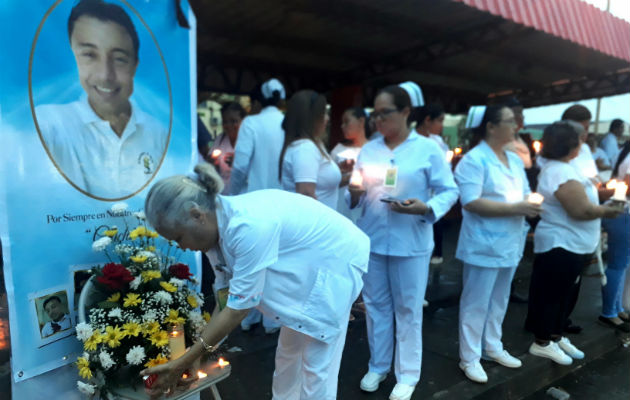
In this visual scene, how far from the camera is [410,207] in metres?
2.55

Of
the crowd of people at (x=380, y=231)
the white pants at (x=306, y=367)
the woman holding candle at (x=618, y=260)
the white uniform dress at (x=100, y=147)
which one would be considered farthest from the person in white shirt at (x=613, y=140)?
the white uniform dress at (x=100, y=147)

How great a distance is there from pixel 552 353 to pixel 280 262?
2795 millimetres

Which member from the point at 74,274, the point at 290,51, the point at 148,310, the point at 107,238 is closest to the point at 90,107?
the point at 107,238

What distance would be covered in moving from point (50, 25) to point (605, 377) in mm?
4308

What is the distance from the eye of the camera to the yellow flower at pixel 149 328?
5.97ft

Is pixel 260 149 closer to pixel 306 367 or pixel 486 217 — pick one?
pixel 486 217

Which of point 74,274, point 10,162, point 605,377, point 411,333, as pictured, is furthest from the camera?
point 605,377

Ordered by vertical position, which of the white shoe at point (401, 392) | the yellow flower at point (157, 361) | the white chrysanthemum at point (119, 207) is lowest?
the white shoe at point (401, 392)

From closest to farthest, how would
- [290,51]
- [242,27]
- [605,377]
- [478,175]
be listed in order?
[478,175]
[605,377]
[242,27]
[290,51]

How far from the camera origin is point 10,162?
1708 mm

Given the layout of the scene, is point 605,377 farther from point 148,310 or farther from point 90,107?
point 90,107

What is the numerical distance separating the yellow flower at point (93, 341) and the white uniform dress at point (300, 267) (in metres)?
0.55

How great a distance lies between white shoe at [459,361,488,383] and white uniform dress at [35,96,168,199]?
2.44 m

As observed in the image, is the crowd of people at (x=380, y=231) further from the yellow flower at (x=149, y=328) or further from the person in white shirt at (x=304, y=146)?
the yellow flower at (x=149, y=328)
